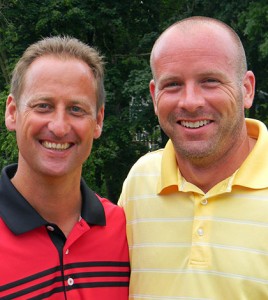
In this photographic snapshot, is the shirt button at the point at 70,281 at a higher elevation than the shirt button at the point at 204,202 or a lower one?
lower

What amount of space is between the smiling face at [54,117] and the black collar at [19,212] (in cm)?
13

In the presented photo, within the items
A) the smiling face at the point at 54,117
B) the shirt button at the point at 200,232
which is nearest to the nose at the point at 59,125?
A: the smiling face at the point at 54,117

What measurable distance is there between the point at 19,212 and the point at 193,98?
0.94m

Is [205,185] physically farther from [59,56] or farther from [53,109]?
[59,56]

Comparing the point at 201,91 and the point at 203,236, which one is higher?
the point at 201,91

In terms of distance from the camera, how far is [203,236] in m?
2.53

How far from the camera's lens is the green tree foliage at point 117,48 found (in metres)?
14.4

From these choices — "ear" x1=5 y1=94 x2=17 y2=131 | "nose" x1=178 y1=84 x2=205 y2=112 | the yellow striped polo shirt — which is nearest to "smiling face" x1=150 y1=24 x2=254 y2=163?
"nose" x1=178 y1=84 x2=205 y2=112

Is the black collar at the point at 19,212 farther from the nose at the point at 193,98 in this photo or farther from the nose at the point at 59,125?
the nose at the point at 193,98

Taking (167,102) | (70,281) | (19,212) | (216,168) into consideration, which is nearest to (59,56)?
(167,102)

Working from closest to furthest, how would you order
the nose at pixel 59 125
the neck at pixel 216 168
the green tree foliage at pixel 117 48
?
1. the nose at pixel 59 125
2. the neck at pixel 216 168
3. the green tree foliage at pixel 117 48

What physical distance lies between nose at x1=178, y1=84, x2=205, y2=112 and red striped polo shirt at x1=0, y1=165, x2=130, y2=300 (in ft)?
2.33

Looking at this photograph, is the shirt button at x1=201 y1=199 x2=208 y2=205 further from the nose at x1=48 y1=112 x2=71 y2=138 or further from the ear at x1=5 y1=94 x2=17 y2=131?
the ear at x1=5 y1=94 x2=17 y2=131

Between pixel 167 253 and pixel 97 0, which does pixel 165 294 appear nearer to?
Answer: pixel 167 253
